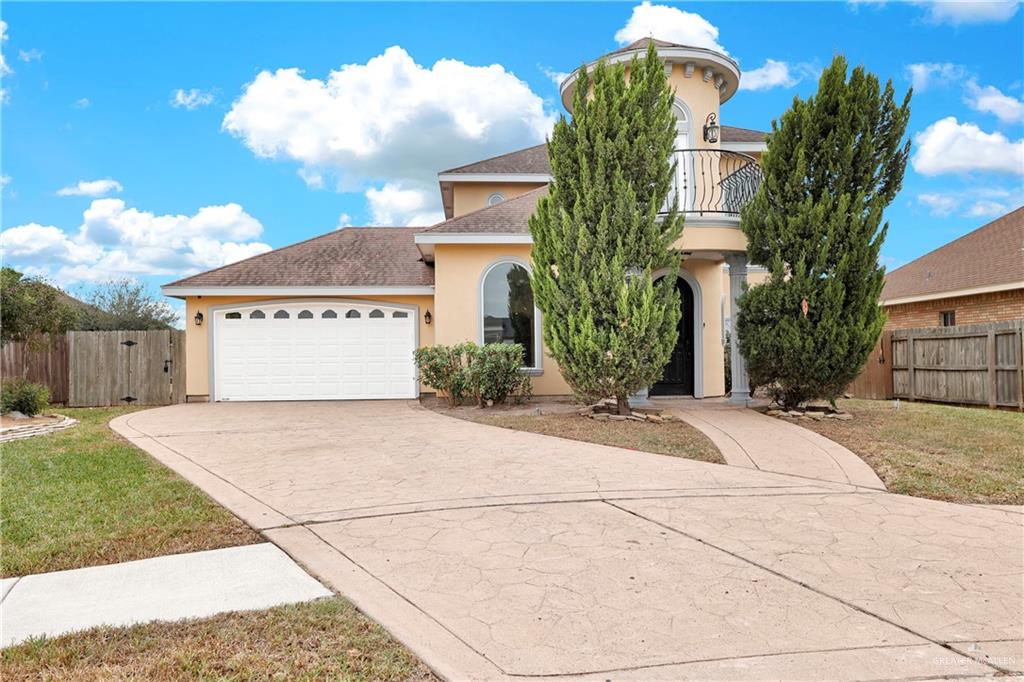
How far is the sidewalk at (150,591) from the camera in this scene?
10.8 feet

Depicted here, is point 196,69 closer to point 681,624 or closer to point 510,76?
point 510,76

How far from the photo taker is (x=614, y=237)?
10.2 metres

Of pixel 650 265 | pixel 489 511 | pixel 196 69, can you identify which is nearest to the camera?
pixel 489 511

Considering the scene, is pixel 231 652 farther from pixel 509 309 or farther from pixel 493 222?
pixel 493 222

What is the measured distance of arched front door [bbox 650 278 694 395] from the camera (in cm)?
1355

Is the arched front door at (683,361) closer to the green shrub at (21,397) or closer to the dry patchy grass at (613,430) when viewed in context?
the dry patchy grass at (613,430)

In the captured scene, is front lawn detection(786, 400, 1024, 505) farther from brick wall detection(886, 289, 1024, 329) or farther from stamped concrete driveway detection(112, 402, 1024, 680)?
brick wall detection(886, 289, 1024, 329)

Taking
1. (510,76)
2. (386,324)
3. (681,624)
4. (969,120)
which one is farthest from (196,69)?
(969,120)

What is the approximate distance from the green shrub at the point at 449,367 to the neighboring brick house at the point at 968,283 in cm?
1457

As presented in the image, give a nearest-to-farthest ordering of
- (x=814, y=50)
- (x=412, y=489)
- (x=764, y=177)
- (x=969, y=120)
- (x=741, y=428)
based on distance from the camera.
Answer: (x=412, y=489) < (x=741, y=428) < (x=764, y=177) < (x=814, y=50) < (x=969, y=120)

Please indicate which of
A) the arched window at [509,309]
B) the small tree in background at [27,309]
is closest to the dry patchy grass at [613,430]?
the arched window at [509,309]

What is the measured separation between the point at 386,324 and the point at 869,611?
44.5 ft

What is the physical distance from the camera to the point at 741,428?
951 centimetres

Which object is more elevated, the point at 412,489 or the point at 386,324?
the point at 386,324
